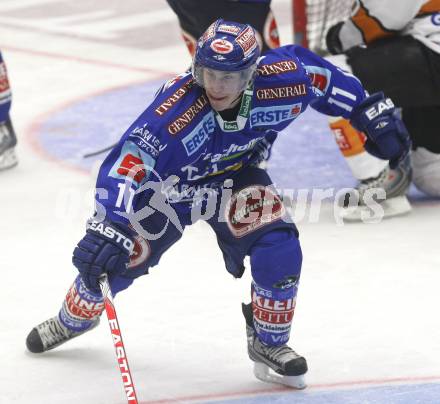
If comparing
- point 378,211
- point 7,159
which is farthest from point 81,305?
point 7,159

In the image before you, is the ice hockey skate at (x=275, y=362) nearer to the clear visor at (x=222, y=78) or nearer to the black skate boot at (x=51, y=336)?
the black skate boot at (x=51, y=336)

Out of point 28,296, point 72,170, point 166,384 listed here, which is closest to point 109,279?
point 166,384

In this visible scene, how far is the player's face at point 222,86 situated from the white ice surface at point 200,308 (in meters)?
0.90

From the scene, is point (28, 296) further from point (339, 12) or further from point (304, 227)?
point (339, 12)

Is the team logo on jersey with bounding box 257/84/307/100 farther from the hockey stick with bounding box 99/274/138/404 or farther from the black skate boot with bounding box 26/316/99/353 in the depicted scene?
the black skate boot with bounding box 26/316/99/353

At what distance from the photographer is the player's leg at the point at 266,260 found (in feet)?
11.8

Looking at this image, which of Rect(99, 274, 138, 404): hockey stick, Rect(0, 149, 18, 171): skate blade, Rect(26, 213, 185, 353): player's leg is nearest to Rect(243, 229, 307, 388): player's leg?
Rect(26, 213, 185, 353): player's leg

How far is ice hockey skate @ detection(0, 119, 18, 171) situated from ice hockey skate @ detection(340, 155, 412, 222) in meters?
1.80

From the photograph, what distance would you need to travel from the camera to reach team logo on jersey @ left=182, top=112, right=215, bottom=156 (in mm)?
3498

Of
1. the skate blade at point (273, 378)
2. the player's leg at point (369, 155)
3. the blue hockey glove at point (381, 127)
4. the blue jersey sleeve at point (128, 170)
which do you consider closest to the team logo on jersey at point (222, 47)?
the blue jersey sleeve at point (128, 170)

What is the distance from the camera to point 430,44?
5402 millimetres

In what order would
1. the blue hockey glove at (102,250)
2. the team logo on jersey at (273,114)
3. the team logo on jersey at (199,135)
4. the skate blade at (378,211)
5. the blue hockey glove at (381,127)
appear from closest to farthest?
the blue hockey glove at (102,250)
the team logo on jersey at (199,135)
the team logo on jersey at (273,114)
the blue hockey glove at (381,127)
the skate blade at (378,211)

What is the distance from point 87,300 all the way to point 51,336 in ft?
0.75

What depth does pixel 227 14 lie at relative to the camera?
544 centimetres
